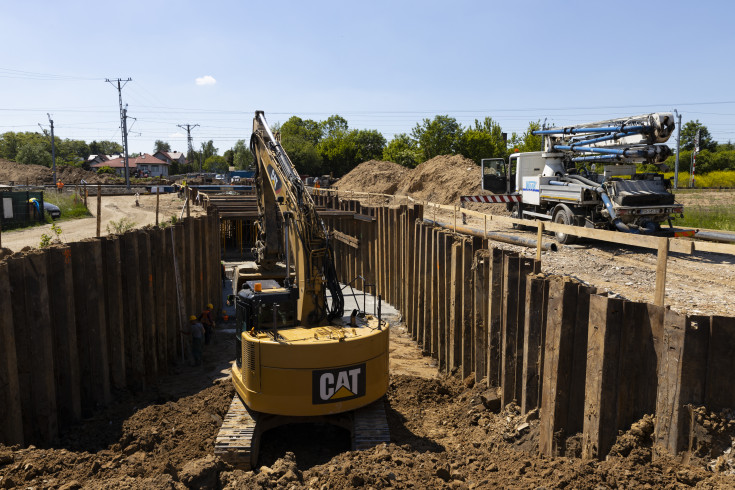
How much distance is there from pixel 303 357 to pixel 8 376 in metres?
3.61

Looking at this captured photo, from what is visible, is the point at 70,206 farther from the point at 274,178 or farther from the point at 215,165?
the point at 215,165

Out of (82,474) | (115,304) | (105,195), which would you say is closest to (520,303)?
(82,474)

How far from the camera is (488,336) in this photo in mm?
8797

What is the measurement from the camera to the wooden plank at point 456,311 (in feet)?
33.6

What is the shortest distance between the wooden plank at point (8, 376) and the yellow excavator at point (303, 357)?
249cm

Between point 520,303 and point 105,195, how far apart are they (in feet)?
162

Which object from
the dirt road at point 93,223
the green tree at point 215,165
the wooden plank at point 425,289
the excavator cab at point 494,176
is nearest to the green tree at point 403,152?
the dirt road at point 93,223

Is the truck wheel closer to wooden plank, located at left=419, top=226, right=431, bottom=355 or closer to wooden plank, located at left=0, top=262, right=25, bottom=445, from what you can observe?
wooden plank, located at left=419, top=226, right=431, bottom=355

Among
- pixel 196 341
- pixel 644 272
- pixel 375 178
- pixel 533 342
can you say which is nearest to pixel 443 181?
pixel 375 178

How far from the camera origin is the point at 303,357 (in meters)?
7.34

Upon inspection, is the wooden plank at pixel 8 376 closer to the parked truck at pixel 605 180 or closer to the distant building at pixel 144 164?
the parked truck at pixel 605 180

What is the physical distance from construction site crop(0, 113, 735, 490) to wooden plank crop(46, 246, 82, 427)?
0.10 feet

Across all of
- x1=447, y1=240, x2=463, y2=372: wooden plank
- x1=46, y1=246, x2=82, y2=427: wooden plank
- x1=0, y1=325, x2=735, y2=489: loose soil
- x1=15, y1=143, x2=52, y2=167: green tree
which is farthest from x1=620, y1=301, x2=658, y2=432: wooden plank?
x1=15, y1=143, x2=52, y2=167: green tree

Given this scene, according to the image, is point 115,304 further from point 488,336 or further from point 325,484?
point 488,336
